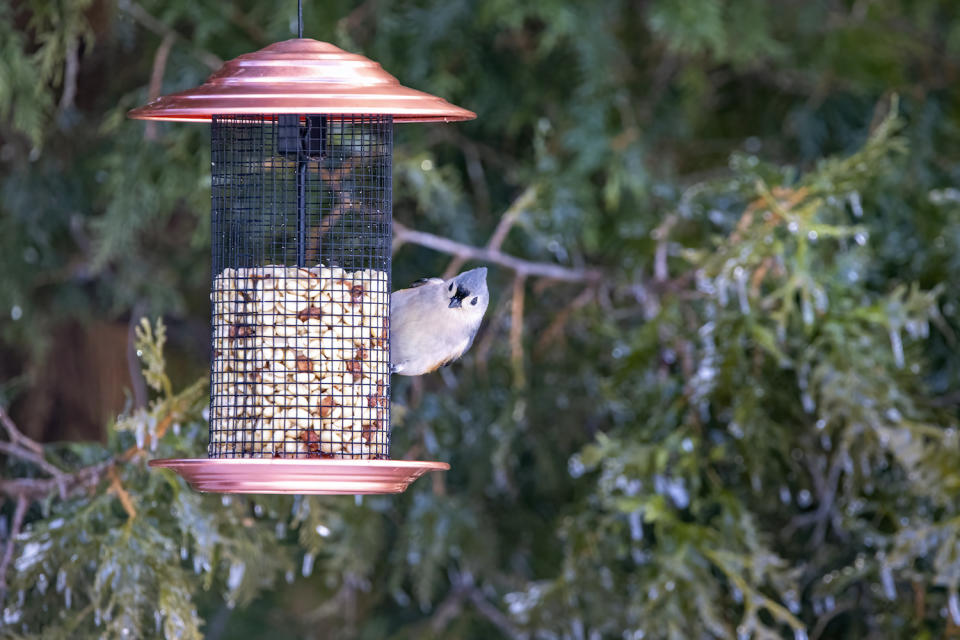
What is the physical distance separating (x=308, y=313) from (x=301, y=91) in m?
0.74

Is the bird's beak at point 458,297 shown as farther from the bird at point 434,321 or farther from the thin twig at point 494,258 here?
the thin twig at point 494,258

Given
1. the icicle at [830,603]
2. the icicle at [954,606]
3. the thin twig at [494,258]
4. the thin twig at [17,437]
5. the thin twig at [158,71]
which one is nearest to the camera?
the thin twig at [17,437]

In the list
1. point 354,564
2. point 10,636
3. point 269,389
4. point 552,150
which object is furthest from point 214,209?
point 552,150

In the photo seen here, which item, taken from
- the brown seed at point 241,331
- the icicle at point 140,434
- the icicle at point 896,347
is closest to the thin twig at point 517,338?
the icicle at point 896,347

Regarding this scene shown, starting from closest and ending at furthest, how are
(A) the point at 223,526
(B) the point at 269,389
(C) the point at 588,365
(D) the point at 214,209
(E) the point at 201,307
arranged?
(B) the point at 269,389 < (D) the point at 214,209 < (A) the point at 223,526 < (C) the point at 588,365 < (E) the point at 201,307

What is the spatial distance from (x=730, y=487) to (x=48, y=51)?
2753 mm

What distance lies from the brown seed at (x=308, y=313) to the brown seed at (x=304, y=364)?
0.30ft

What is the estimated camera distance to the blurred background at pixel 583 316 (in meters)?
4.82

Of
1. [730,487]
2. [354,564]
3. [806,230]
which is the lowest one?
[354,564]

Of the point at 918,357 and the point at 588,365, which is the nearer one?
the point at 918,357

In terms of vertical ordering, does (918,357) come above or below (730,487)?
above

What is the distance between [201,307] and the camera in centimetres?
789

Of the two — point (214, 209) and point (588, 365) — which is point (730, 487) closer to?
point (588, 365)

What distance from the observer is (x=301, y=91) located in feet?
10.5
